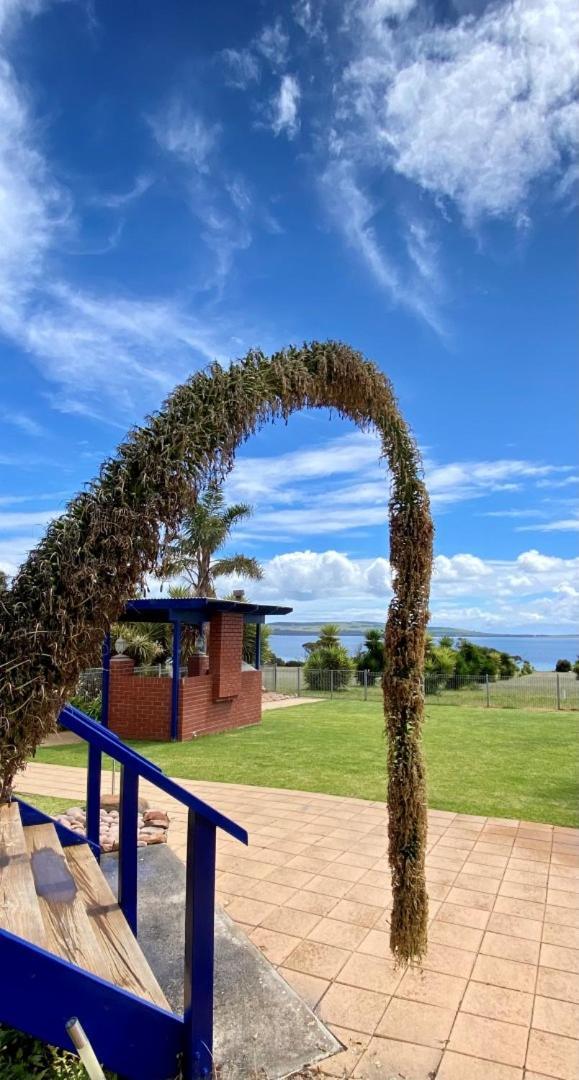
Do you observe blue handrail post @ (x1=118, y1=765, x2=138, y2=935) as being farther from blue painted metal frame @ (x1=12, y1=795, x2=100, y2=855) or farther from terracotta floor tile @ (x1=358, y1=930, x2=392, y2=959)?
terracotta floor tile @ (x1=358, y1=930, x2=392, y2=959)

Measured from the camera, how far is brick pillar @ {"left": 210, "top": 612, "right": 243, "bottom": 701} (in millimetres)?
12898

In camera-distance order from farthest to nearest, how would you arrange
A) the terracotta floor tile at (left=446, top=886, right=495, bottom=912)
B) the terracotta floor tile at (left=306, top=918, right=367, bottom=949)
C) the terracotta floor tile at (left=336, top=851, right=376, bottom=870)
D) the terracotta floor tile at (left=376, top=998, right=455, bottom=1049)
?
the terracotta floor tile at (left=336, top=851, right=376, bottom=870) → the terracotta floor tile at (left=446, top=886, right=495, bottom=912) → the terracotta floor tile at (left=306, top=918, right=367, bottom=949) → the terracotta floor tile at (left=376, top=998, right=455, bottom=1049)

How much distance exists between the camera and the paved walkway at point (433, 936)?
2729mm

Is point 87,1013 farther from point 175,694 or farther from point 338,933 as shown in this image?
point 175,694

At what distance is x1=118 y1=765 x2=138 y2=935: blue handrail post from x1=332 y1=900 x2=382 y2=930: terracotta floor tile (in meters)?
1.59

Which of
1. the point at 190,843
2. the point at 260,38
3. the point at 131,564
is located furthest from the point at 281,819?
the point at 260,38

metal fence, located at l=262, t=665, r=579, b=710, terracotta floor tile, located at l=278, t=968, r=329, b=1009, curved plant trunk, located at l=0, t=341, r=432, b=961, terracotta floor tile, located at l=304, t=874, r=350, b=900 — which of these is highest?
curved plant trunk, located at l=0, t=341, r=432, b=961

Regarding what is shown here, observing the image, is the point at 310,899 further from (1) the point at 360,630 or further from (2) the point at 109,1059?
(1) the point at 360,630

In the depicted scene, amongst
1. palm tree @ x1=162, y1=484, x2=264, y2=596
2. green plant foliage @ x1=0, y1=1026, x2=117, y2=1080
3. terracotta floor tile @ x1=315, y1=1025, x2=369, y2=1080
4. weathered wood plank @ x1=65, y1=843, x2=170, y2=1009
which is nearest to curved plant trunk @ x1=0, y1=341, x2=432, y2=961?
weathered wood plank @ x1=65, y1=843, x2=170, y2=1009

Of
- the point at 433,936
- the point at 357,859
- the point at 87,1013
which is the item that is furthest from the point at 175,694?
the point at 87,1013

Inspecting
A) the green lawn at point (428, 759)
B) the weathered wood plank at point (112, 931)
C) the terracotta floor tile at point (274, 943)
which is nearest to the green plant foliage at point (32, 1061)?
the weathered wood plank at point (112, 931)

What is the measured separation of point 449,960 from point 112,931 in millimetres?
1964

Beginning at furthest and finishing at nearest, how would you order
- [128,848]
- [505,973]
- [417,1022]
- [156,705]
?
[156,705]
[505,973]
[128,848]
[417,1022]

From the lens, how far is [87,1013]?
1.83 m
